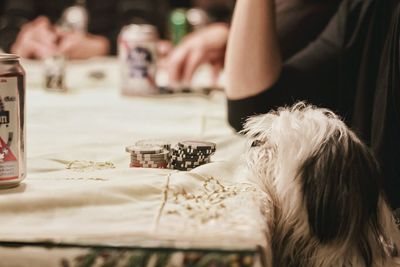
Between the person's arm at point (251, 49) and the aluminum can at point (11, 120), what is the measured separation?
0.61 m

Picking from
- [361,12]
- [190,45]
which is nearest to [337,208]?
[361,12]

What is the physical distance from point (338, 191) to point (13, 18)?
9.21ft

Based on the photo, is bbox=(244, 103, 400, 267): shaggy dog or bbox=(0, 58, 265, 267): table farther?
bbox=(244, 103, 400, 267): shaggy dog

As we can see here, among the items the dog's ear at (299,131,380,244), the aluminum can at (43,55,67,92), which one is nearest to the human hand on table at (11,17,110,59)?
the aluminum can at (43,55,67,92)

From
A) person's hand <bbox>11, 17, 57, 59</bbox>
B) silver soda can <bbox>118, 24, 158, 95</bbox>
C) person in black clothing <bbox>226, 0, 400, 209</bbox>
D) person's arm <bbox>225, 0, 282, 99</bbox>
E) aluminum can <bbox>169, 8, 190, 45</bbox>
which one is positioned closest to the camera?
person in black clothing <bbox>226, 0, 400, 209</bbox>

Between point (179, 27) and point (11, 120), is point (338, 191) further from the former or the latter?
point (179, 27)

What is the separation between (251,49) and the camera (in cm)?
136

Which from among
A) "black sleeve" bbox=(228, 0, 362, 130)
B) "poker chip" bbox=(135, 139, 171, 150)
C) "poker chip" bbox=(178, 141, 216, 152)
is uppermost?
"black sleeve" bbox=(228, 0, 362, 130)

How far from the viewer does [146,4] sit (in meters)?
3.38

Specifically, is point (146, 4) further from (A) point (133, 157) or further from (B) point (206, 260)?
(B) point (206, 260)

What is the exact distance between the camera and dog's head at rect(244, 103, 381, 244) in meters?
0.83

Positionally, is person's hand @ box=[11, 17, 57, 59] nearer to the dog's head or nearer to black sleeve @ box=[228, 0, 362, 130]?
black sleeve @ box=[228, 0, 362, 130]

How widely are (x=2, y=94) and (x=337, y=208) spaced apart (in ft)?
1.47

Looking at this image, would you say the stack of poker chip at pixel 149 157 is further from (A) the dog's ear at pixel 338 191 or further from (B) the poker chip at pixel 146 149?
(A) the dog's ear at pixel 338 191
